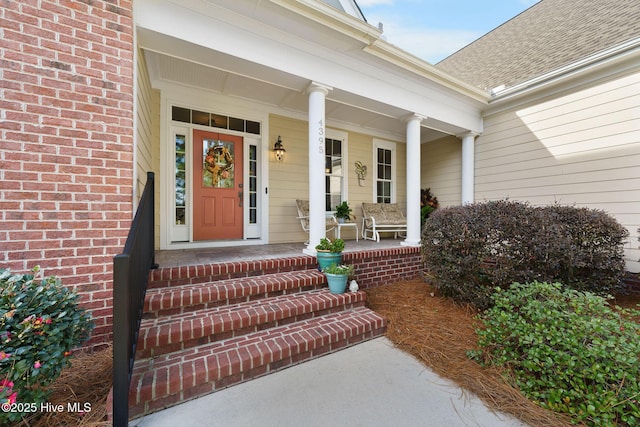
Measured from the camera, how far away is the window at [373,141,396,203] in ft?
20.7

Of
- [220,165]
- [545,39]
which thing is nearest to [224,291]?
[220,165]

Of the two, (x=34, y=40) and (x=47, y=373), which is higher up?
(x=34, y=40)

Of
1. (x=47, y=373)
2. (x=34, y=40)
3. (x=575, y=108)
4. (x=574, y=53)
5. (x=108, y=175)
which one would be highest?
(x=574, y=53)

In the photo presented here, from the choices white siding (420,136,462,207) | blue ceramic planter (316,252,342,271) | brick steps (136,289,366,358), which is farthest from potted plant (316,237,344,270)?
white siding (420,136,462,207)

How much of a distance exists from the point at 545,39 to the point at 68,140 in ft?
26.8

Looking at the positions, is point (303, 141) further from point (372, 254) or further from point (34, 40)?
point (34, 40)

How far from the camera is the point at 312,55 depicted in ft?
10.9

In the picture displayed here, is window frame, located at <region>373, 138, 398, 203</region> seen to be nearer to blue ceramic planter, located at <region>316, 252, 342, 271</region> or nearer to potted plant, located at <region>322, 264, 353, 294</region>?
blue ceramic planter, located at <region>316, 252, 342, 271</region>

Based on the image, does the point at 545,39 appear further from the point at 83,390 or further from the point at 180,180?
the point at 83,390

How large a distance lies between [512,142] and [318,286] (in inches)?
188

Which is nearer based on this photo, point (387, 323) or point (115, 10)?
point (115, 10)

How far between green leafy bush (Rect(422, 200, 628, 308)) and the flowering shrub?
3454 millimetres

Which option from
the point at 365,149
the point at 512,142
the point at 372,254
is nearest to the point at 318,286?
the point at 372,254

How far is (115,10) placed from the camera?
85.7 inches
